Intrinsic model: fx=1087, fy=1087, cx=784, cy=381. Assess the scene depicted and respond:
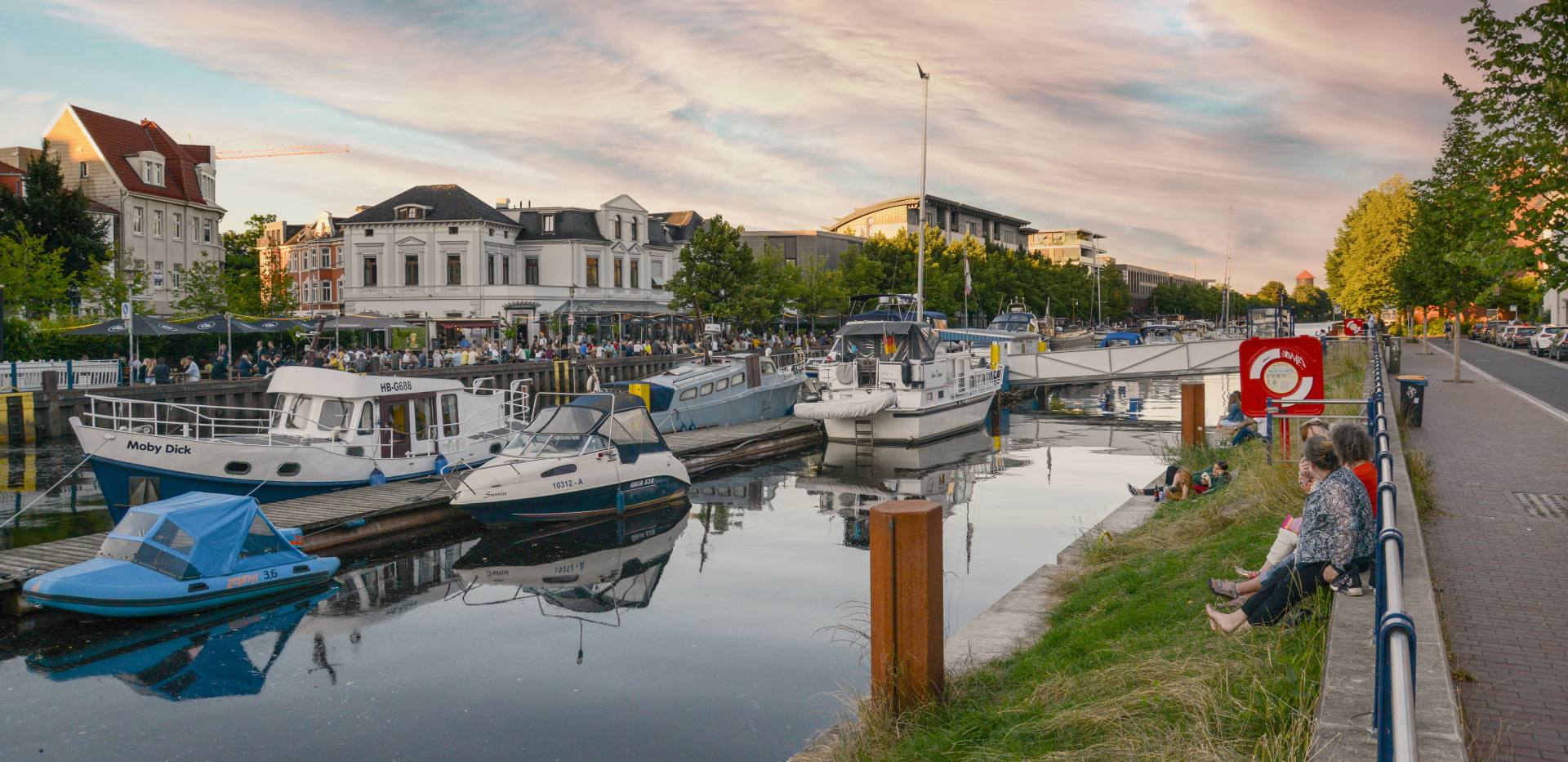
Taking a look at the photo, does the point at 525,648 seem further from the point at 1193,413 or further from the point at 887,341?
the point at 887,341

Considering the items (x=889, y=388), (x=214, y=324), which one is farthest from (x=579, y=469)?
(x=214, y=324)

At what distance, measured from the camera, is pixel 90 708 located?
38.3 feet

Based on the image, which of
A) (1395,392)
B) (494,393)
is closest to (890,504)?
(494,393)

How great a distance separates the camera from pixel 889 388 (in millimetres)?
33500

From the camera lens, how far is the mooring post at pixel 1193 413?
25.2 m

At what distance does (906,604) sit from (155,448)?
16.8m

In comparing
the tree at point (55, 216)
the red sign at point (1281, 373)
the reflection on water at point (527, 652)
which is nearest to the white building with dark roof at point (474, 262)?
the tree at point (55, 216)

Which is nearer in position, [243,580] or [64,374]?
[243,580]

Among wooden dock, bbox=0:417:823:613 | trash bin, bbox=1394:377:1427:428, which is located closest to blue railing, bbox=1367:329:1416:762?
wooden dock, bbox=0:417:823:613

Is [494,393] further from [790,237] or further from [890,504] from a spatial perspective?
[790,237]

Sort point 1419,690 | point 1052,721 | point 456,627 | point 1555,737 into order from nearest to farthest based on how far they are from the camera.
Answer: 1. point 1419,690
2. point 1555,737
3. point 1052,721
4. point 456,627

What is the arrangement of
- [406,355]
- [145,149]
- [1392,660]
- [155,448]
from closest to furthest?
1. [1392,660]
2. [155,448]
3. [406,355]
4. [145,149]

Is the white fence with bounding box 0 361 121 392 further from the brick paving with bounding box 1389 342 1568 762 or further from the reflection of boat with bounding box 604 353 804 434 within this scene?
the brick paving with bounding box 1389 342 1568 762

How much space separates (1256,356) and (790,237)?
273 feet
